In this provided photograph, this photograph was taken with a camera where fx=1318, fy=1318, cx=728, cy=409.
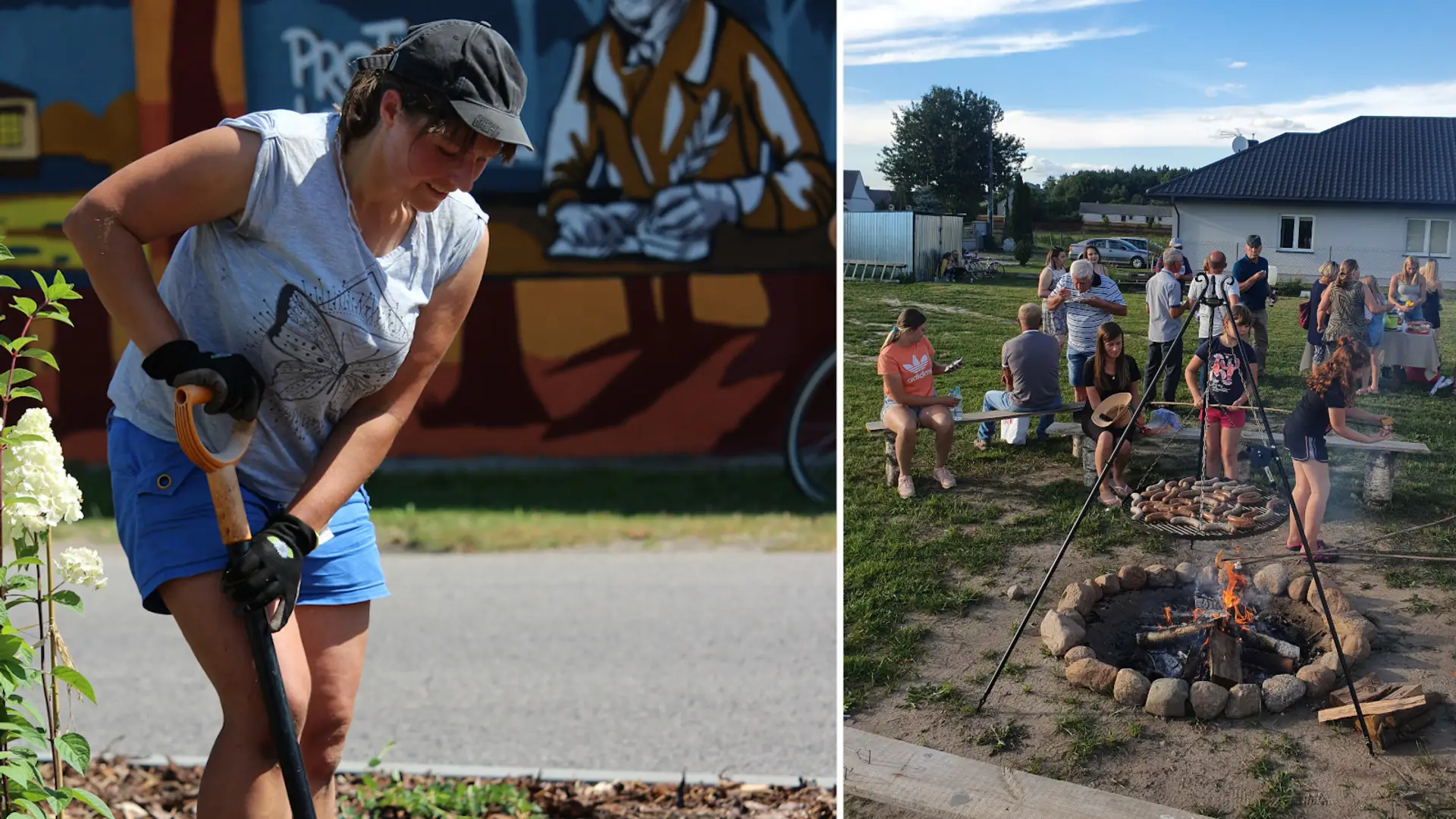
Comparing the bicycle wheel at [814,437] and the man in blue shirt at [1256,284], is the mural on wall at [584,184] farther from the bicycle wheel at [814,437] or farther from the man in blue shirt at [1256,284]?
the man in blue shirt at [1256,284]

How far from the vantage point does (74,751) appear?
240 centimetres

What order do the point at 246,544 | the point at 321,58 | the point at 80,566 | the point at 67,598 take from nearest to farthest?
the point at 246,544
the point at 67,598
the point at 80,566
the point at 321,58

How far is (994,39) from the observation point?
3.20m

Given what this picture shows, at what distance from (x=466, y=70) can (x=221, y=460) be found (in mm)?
757

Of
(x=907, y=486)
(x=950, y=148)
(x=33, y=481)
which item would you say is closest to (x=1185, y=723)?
(x=907, y=486)

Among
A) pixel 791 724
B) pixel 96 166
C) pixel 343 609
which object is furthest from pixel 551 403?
pixel 343 609

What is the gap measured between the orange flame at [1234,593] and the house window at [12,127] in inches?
315

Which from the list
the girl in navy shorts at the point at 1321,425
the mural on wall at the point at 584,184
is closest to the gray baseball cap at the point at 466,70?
the girl in navy shorts at the point at 1321,425

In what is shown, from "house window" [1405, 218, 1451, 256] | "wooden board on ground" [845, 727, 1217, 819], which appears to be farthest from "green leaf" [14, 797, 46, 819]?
"house window" [1405, 218, 1451, 256]

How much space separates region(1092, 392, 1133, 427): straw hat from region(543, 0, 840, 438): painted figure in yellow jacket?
5104 mm

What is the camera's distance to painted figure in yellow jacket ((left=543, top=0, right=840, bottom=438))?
26.8 feet

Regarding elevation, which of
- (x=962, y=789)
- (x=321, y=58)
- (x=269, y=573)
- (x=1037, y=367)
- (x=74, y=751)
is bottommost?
(x=962, y=789)

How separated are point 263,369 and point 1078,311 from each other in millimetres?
1923

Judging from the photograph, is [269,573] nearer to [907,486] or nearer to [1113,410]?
[907,486]
